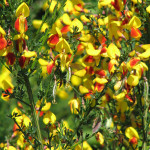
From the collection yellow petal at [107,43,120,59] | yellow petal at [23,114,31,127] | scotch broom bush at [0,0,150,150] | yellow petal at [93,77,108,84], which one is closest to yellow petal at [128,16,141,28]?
scotch broom bush at [0,0,150,150]

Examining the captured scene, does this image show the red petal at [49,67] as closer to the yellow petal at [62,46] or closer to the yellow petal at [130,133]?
the yellow petal at [62,46]

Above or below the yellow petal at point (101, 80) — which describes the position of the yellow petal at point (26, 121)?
below

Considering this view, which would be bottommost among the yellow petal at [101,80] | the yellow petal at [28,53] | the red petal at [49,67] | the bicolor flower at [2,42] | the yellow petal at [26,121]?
the yellow petal at [26,121]

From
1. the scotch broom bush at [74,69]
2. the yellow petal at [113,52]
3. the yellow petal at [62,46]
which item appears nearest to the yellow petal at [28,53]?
the scotch broom bush at [74,69]

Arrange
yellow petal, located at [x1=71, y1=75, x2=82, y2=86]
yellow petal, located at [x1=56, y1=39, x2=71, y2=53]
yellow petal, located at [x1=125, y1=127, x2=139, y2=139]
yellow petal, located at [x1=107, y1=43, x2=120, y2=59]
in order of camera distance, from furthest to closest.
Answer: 1. yellow petal, located at [x1=71, y1=75, x2=82, y2=86]
2. yellow petal, located at [x1=125, y1=127, x2=139, y2=139]
3. yellow petal, located at [x1=107, y1=43, x2=120, y2=59]
4. yellow petal, located at [x1=56, y1=39, x2=71, y2=53]

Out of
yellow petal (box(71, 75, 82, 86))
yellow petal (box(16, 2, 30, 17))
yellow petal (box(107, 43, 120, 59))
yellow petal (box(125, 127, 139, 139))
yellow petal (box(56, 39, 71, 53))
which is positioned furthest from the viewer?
yellow petal (box(71, 75, 82, 86))

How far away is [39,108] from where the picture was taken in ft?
4.85

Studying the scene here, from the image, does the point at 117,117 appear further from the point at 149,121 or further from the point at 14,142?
the point at 14,142

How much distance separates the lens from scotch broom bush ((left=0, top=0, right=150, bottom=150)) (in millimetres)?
1353

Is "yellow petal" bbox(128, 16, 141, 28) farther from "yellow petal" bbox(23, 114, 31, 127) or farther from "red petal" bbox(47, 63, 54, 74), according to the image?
"yellow petal" bbox(23, 114, 31, 127)

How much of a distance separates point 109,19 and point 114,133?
24.9 inches

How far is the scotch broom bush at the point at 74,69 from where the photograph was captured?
1.35 meters

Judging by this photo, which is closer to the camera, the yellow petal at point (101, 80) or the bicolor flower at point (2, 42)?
the bicolor flower at point (2, 42)

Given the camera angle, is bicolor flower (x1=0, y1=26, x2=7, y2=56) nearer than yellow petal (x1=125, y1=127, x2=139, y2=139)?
Yes
